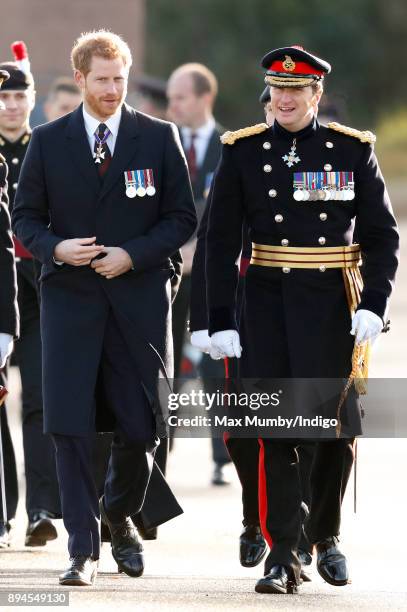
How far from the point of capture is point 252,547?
7.10 metres

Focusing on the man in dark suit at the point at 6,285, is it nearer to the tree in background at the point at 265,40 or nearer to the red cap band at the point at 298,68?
the red cap band at the point at 298,68

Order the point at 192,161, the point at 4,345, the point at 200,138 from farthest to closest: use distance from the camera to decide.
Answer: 1. the point at 200,138
2. the point at 192,161
3. the point at 4,345

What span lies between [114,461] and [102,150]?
1.13 meters

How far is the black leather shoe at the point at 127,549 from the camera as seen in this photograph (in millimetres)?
6758

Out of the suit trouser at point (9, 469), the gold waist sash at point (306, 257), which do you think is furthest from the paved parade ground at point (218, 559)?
the gold waist sash at point (306, 257)

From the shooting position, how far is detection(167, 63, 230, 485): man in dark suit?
954cm

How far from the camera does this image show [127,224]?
666 centimetres

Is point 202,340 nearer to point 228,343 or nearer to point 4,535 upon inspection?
point 228,343

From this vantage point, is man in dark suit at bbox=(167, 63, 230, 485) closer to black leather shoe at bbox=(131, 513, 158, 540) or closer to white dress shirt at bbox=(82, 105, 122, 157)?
black leather shoe at bbox=(131, 513, 158, 540)

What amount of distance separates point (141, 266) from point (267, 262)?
1.48ft

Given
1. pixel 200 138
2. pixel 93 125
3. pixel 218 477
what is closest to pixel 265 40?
pixel 200 138

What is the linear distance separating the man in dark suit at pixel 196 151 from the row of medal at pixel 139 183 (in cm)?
251

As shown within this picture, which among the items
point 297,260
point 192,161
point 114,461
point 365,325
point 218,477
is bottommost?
point 218,477

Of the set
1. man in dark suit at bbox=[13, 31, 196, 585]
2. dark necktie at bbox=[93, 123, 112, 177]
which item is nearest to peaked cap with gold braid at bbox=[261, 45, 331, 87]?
man in dark suit at bbox=[13, 31, 196, 585]
